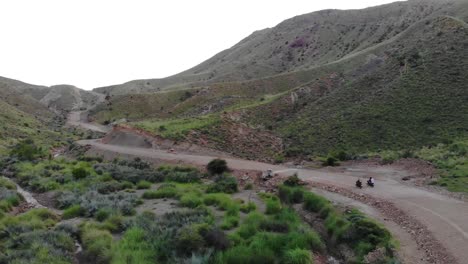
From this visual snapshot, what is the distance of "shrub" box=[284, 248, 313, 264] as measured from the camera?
1347 centimetres

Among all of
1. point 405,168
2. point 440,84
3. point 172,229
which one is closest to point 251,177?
point 405,168

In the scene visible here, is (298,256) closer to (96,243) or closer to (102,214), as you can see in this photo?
(96,243)

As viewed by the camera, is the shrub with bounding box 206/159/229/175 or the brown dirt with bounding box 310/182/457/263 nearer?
the brown dirt with bounding box 310/182/457/263

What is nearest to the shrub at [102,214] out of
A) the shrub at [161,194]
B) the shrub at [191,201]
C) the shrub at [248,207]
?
the shrub at [191,201]

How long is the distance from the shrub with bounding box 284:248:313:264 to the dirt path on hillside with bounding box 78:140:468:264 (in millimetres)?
3295

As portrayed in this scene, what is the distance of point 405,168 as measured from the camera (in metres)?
27.8

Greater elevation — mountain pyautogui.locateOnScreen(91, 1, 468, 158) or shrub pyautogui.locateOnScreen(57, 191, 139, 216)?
mountain pyautogui.locateOnScreen(91, 1, 468, 158)

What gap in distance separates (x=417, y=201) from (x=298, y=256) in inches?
325

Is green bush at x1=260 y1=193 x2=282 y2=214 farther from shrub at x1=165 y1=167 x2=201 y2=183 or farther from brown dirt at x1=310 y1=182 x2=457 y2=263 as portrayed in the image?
shrub at x1=165 y1=167 x2=201 y2=183

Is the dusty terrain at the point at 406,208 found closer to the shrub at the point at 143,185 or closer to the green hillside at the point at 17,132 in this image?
the shrub at the point at 143,185

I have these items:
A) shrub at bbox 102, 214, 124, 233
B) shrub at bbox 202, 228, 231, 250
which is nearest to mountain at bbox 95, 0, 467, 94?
shrub at bbox 102, 214, 124, 233

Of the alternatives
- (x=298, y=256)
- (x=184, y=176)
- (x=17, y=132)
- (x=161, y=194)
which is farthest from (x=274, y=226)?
(x=17, y=132)

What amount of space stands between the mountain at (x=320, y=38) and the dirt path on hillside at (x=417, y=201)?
63.5m

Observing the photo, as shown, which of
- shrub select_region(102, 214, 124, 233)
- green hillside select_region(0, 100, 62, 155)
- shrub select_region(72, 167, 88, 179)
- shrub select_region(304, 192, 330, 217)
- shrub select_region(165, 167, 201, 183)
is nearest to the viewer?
shrub select_region(102, 214, 124, 233)
